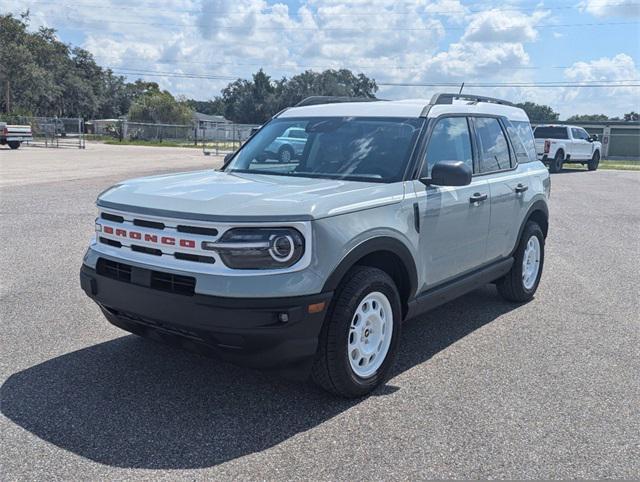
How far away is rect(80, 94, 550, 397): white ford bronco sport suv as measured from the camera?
3408mm

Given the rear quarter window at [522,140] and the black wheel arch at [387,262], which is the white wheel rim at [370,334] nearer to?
the black wheel arch at [387,262]

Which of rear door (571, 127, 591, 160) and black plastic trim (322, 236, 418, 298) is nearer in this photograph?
black plastic trim (322, 236, 418, 298)

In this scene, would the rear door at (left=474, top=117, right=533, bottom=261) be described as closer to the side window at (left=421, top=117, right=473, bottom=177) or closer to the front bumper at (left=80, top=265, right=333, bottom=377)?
the side window at (left=421, top=117, right=473, bottom=177)

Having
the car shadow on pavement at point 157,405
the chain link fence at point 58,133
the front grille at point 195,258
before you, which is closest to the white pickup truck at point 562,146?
→ the car shadow on pavement at point 157,405

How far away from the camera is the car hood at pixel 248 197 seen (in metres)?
3.47

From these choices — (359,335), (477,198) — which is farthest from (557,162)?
(359,335)

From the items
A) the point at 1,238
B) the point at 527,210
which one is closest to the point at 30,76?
the point at 1,238

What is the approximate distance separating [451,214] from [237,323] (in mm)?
2121

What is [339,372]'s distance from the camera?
3721 millimetres

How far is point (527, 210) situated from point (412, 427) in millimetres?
3241

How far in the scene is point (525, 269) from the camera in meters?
6.37

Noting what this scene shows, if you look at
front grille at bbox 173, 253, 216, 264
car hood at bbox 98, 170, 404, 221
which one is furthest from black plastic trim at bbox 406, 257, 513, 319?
front grille at bbox 173, 253, 216, 264

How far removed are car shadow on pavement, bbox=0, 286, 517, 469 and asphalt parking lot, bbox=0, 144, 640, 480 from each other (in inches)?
0.5

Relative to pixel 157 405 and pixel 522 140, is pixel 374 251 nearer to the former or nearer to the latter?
pixel 157 405
